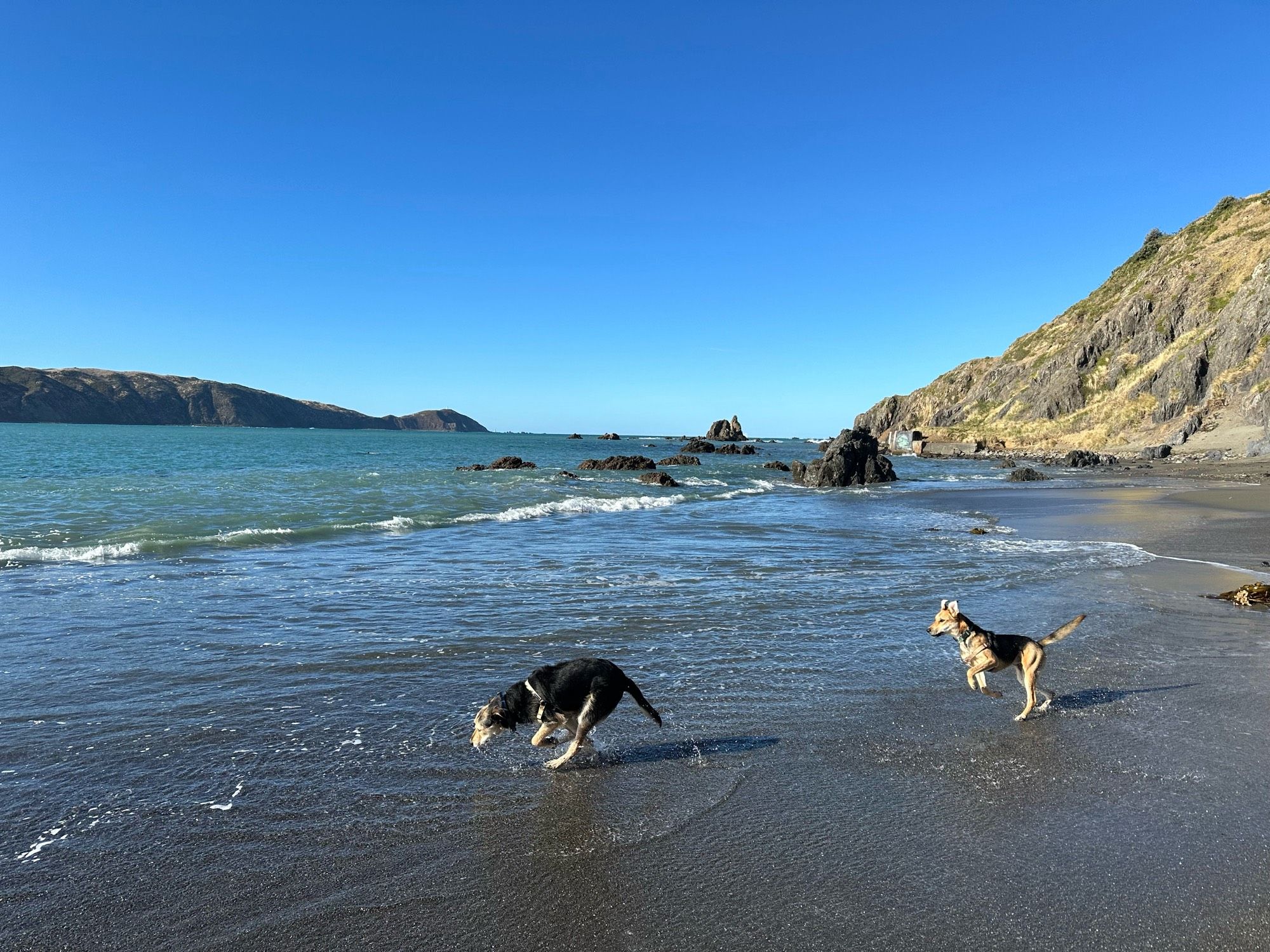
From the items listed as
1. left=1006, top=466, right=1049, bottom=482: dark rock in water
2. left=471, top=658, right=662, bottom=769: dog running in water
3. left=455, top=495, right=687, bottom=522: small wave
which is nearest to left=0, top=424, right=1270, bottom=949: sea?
left=471, top=658, right=662, bottom=769: dog running in water

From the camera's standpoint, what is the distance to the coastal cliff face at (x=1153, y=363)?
2643 inches

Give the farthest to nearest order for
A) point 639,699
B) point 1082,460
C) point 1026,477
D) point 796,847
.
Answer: point 1082,460 → point 1026,477 → point 639,699 → point 796,847

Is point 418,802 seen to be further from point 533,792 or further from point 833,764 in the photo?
point 833,764

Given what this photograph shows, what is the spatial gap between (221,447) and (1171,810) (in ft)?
335

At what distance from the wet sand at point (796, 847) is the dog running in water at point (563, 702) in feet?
0.96

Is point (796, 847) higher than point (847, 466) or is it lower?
lower

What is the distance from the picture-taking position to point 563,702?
18.6ft

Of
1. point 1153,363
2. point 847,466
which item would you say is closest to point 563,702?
point 847,466

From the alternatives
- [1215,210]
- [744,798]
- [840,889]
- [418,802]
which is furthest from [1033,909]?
[1215,210]

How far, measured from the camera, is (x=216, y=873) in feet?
13.7

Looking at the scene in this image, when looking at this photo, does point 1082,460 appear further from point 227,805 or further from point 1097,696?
point 227,805

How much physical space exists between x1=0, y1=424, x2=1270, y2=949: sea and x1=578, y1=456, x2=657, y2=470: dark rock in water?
46.5 meters

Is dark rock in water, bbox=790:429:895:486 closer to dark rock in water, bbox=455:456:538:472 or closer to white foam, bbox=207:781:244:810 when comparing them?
dark rock in water, bbox=455:456:538:472

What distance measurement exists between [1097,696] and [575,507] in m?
23.5
